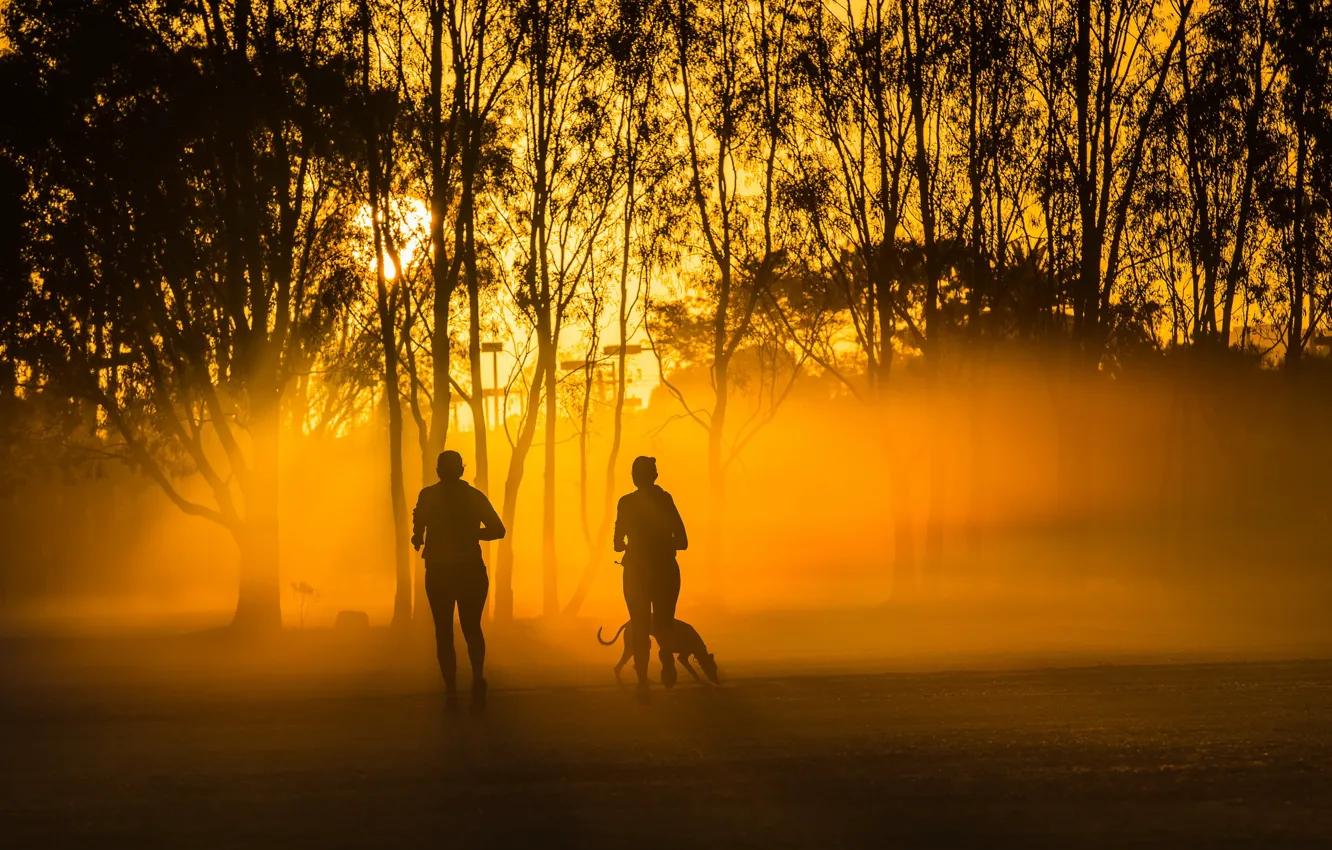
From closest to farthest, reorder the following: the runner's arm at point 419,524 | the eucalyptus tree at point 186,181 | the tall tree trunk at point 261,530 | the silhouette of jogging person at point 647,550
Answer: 1. the runner's arm at point 419,524
2. the silhouette of jogging person at point 647,550
3. the eucalyptus tree at point 186,181
4. the tall tree trunk at point 261,530

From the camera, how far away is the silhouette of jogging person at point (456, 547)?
12727 mm

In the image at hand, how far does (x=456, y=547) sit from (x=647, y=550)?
1.67 meters

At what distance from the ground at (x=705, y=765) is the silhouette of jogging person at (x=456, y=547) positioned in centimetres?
58

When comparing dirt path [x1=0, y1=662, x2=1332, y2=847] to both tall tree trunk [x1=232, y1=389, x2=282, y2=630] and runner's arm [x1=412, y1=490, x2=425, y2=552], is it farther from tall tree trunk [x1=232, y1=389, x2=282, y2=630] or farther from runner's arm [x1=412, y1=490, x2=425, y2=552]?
tall tree trunk [x1=232, y1=389, x2=282, y2=630]

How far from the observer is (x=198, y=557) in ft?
203

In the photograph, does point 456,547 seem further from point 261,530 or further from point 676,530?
point 261,530

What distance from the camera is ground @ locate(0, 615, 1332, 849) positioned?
7.88 meters

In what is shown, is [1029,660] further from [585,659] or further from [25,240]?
[25,240]

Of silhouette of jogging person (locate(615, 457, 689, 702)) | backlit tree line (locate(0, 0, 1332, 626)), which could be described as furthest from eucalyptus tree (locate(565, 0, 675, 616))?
silhouette of jogging person (locate(615, 457, 689, 702))

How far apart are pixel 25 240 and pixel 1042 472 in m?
31.1

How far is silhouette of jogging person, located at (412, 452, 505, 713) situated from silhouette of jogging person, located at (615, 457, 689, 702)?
1.20 meters

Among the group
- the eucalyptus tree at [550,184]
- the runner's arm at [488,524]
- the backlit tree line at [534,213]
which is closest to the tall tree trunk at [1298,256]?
the backlit tree line at [534,213]

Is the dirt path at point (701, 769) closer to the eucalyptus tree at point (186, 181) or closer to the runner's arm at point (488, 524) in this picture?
the runner's arm at point (488, 524)

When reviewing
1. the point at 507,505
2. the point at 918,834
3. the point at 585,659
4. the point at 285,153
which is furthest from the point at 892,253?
the point at 918,834
